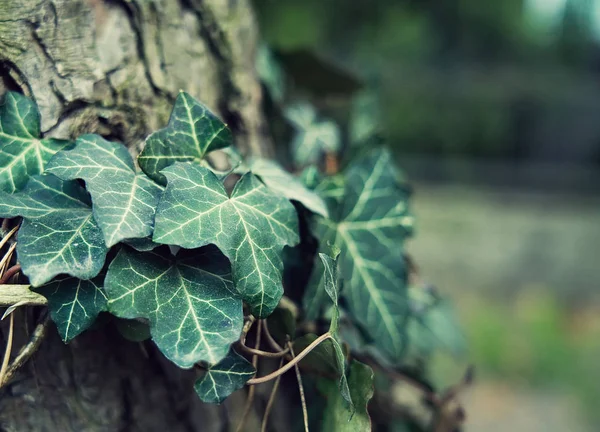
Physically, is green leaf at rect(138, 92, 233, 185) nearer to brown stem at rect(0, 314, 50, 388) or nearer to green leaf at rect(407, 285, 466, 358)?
brown stem at rect(0, 314, 50, 388)

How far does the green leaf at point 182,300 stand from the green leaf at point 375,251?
0.21m

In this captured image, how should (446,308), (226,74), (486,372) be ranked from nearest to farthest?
(226,74), (446,308), (486,372)

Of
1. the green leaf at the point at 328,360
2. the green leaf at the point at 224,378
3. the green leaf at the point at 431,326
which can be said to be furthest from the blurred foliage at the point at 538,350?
the green leaf at the point at 224,378

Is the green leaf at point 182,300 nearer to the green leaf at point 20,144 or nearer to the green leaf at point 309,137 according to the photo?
the green leaf at point 20,144

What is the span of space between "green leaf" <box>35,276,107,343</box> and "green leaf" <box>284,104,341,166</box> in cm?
54

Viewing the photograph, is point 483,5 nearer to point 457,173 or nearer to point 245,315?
point 457,173

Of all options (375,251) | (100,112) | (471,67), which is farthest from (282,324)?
(471,67)

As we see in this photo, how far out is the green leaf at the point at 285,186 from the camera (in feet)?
2.00

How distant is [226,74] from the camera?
84 centimetres

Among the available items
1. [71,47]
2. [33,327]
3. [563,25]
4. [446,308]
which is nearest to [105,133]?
[71,47]

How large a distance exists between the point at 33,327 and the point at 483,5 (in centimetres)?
263

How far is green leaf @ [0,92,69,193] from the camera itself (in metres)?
0.57

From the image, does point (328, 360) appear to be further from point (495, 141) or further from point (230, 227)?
point (495, 141)

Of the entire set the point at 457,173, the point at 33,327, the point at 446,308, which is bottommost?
the point at 457,173
